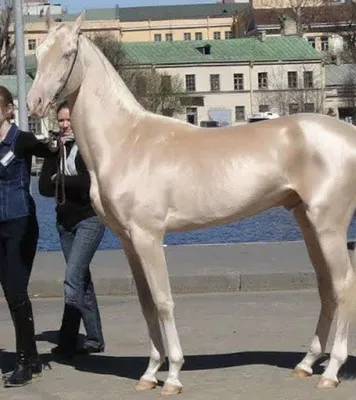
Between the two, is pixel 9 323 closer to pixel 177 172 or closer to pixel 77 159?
pixel 77 159

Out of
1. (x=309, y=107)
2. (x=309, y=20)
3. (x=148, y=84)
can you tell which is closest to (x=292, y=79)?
(x=309, y=107)

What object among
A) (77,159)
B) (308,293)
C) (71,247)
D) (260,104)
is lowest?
(260,104)

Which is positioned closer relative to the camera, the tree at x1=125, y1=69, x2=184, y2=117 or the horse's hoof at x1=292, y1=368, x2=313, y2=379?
the horse's hoof at x1=292, y1=368, x2=313, y2=379

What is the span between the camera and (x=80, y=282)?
960 cm

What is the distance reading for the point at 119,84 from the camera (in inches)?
323

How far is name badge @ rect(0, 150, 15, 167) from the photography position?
8.62m

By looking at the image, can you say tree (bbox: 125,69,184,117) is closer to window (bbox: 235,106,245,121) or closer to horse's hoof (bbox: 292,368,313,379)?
window (bbox: 235,106,245,121)

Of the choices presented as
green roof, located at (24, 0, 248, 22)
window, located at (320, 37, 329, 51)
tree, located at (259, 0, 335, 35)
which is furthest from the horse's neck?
green roof, located at (24, 0, 248, 22)

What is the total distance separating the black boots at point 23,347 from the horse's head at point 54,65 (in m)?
1.67

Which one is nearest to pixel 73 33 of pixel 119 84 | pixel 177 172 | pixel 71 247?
pixel 119 84

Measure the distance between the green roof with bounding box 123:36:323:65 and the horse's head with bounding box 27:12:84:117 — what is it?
101025 mm

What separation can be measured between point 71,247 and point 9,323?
8.52 feet

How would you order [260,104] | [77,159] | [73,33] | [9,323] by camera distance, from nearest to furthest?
[73,33] → [77,159] → [9,323] → [260,104]

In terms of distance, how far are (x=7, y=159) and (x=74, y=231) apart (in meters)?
1.25
